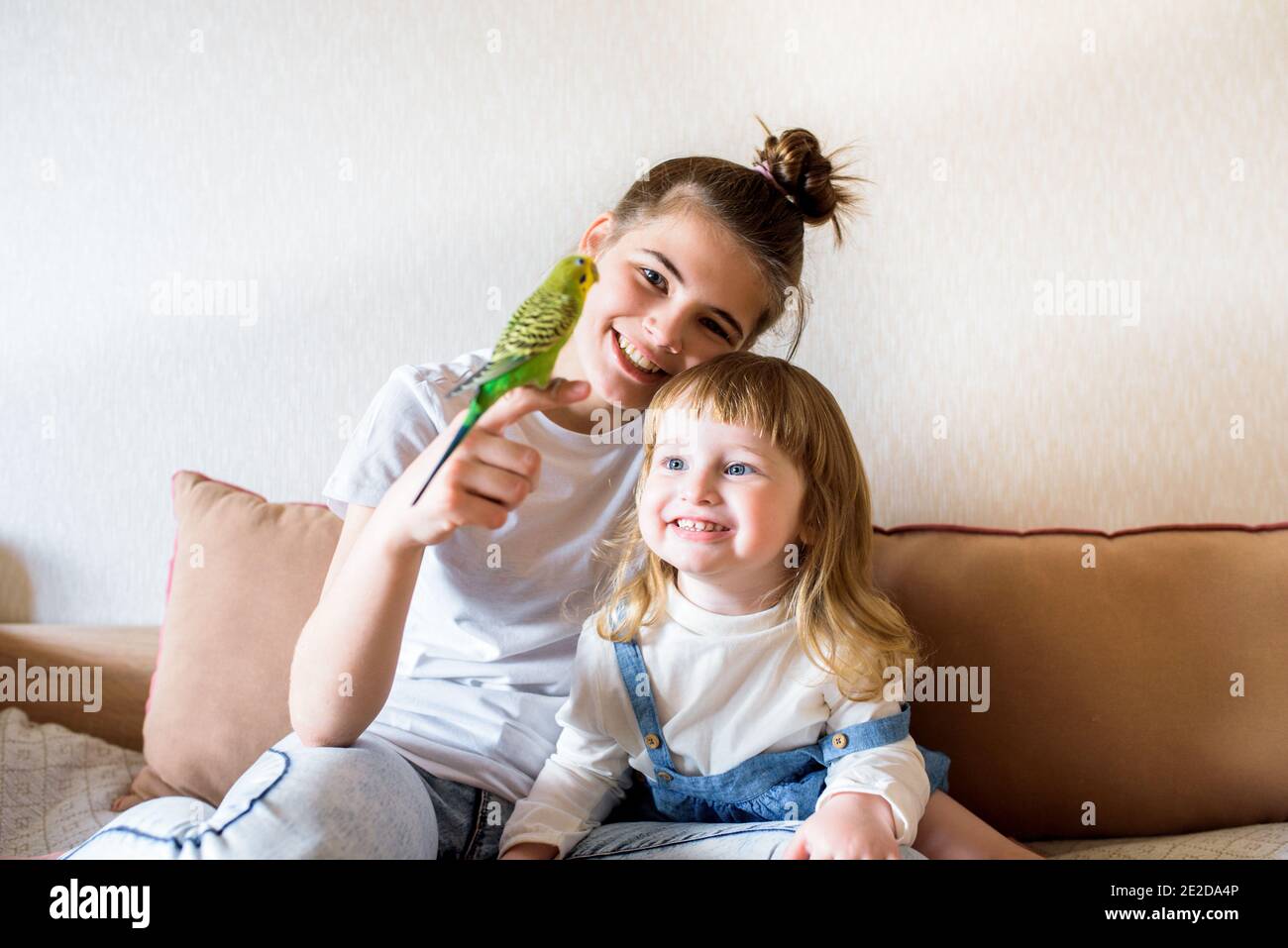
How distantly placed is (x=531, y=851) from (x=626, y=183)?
110 centimetres

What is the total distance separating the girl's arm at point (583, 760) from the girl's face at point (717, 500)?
16 cm

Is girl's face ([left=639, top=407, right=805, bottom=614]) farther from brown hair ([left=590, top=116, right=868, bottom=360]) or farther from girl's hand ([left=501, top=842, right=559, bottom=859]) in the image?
girl's hand ([left=501, top=842, right=559, bottom=859])

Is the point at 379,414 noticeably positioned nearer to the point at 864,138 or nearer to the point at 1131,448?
the point at 864,138

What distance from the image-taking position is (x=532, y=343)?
742 millimetres

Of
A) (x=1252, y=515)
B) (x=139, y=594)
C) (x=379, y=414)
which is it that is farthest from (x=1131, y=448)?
(x=139, y=594)

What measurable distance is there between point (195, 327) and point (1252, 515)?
188 cm

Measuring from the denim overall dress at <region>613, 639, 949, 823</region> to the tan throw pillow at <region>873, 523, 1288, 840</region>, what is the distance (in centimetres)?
26

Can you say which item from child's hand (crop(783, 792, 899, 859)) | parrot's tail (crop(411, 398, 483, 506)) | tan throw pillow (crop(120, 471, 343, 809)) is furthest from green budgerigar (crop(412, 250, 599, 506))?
tan throw pillow (crop(120, 471, 343, 809))

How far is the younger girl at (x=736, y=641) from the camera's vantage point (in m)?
1.08

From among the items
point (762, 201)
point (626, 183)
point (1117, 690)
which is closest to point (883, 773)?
point (1117, 690)

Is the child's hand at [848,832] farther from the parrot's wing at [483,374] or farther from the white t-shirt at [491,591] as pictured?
the parrot's wing at [483,374]

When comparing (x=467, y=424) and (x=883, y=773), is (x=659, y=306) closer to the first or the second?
(x=467, y=424)

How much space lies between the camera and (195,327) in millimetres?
1719

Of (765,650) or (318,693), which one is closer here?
(318,693)
